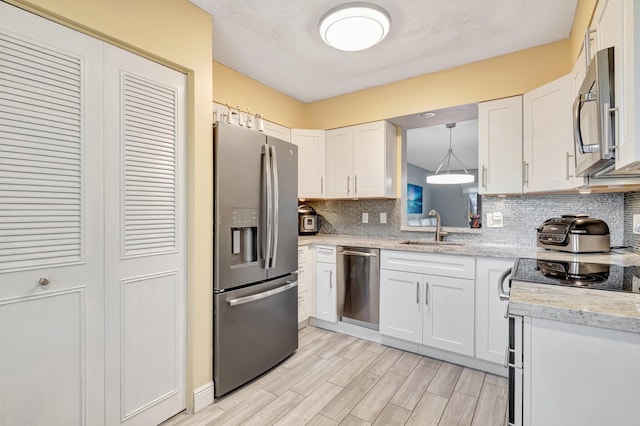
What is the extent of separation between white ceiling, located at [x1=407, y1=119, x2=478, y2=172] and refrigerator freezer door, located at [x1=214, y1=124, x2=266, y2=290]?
286 centimetres

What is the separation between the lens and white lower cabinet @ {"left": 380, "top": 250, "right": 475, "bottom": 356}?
91.1 inches

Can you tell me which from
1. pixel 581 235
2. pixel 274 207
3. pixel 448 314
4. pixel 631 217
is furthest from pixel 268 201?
pixel 631 217

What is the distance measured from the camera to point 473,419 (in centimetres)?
175

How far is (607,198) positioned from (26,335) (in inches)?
141

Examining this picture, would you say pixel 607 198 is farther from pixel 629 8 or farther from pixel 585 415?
pixel 585 415

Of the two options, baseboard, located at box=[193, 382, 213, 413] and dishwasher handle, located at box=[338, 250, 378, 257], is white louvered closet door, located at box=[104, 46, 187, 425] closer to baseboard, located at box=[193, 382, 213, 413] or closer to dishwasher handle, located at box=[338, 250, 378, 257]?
baseboard, located at box=[193, 382, 213, 413]

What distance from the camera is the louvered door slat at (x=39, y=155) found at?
1.24 metres

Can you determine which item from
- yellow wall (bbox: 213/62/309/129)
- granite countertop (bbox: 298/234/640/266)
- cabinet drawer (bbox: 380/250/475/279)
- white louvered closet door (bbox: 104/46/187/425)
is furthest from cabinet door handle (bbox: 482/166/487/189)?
white louvered closet door (bbox: 104/46/187/425)

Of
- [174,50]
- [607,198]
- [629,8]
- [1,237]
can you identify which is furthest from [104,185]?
[607,198]

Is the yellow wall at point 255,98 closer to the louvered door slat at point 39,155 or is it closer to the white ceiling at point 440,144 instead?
the louvered door slat at point 39,155

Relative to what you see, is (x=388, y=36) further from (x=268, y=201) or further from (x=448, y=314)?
(x=448, y=314)

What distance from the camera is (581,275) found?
1.25 m

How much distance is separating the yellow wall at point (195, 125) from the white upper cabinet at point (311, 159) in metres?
1.53

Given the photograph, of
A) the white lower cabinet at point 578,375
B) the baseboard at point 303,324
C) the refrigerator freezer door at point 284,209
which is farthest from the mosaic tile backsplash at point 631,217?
the baseboard at point 303,324
